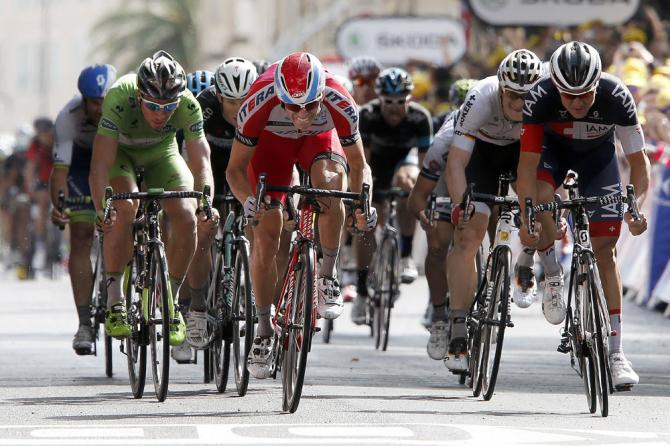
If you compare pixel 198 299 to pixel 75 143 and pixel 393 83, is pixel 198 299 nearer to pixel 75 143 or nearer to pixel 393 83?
pixel 75 143

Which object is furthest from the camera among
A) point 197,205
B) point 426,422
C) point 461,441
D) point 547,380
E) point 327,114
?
point 547,380

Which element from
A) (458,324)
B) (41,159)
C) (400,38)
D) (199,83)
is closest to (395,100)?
(199,83)

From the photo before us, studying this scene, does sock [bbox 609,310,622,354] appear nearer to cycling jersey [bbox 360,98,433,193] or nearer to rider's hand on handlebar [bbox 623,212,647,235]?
rider's hand on handlebar [bbox 623,212,647,235]

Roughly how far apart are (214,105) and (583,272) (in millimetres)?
3317

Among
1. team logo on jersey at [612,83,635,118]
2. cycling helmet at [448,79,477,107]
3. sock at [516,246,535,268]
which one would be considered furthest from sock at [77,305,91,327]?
team logo on jersey at [612,83,635,118]

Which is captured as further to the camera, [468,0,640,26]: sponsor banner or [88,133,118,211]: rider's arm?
[468,0,640,26]: sponsor banner

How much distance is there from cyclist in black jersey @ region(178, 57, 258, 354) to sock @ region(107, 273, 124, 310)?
500 mm

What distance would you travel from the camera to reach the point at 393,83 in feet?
50.4

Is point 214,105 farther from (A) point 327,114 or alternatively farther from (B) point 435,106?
(B) point 435,106

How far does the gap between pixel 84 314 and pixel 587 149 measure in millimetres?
3787

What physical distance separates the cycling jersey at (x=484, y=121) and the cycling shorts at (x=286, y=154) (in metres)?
1.08

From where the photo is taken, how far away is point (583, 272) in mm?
10211

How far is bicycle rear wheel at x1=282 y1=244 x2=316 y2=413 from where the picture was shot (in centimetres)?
984

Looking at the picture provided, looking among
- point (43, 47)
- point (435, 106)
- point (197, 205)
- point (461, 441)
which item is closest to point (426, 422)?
point (461, 441)
